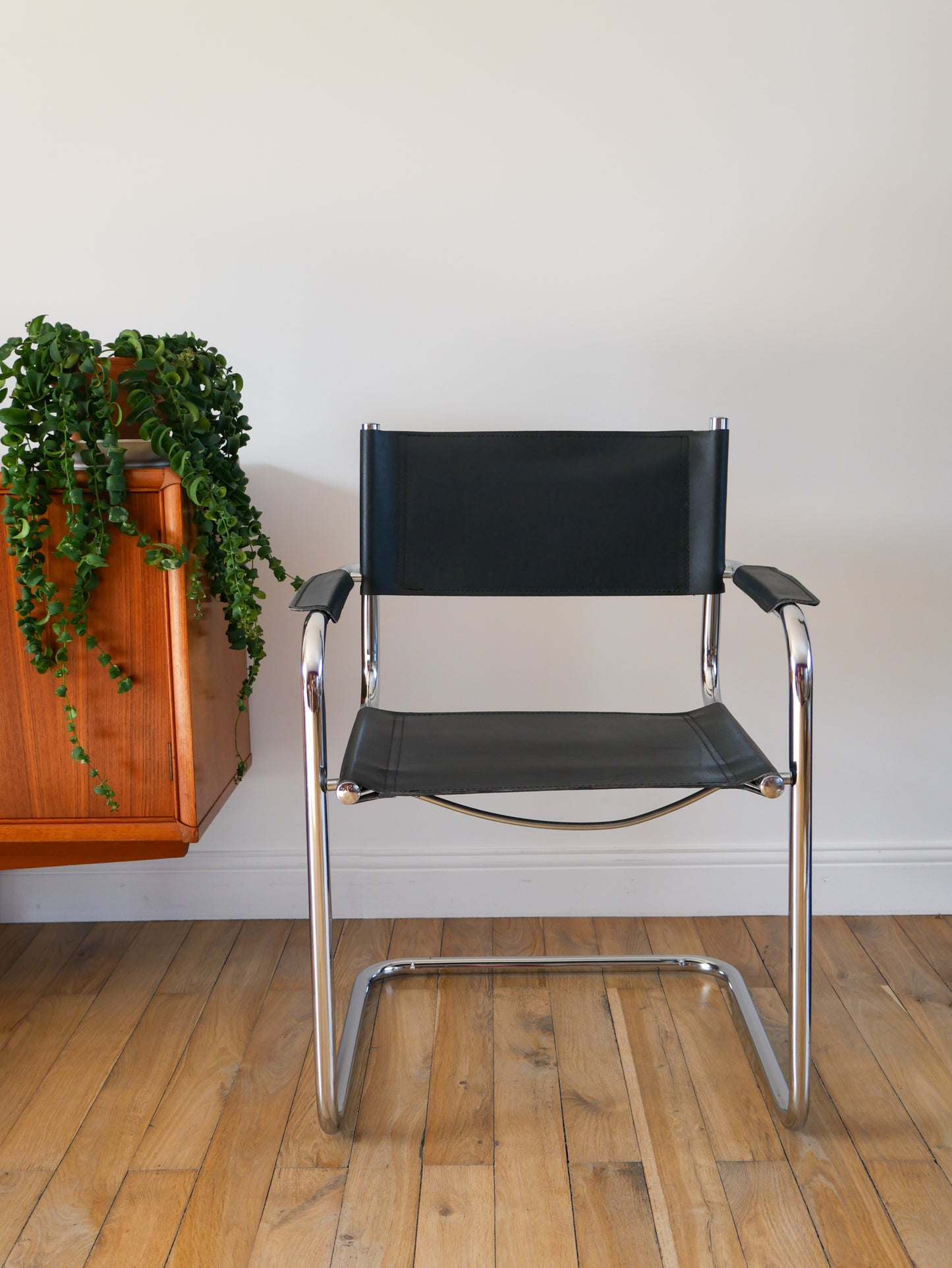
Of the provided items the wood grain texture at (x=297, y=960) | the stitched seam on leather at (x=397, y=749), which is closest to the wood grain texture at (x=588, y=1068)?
the wood grain texture at (x=297, y=960)

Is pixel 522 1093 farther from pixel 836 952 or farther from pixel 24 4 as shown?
pixel 24 4

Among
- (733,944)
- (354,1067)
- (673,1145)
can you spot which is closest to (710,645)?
(733,944)

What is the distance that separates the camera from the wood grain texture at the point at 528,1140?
1.08 meters

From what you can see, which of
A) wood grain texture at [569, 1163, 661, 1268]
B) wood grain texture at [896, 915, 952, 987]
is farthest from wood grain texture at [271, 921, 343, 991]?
wood grain texture at [896, 915, 952, 987]

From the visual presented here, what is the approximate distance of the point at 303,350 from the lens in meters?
1.75

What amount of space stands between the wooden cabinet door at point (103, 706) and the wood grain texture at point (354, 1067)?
16.1 inches

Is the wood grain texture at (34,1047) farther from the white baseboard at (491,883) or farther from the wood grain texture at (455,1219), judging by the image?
the wood grain texture at (455,1219)

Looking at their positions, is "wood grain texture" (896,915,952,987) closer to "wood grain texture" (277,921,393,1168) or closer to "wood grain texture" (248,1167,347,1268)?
"wood grain texture" (277,921,393,1168)

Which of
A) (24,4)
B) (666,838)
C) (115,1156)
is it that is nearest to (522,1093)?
(115,1156)

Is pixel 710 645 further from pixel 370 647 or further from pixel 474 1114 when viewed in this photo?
pixel 474 1114

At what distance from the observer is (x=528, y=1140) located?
4.07ft

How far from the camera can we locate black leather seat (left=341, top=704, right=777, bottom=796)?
1189 mm

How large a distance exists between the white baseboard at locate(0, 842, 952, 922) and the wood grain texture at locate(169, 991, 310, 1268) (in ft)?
1.04

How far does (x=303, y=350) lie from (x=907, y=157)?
1060 mm
